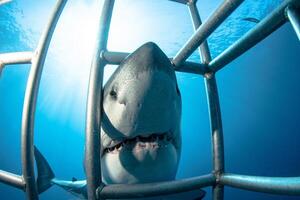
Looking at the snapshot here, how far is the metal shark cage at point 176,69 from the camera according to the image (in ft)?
3.40

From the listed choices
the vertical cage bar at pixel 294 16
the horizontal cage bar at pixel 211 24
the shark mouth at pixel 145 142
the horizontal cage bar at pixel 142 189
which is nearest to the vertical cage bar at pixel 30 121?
the horizontal cage bar at pixel 142 189

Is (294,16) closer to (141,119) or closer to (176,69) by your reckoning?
(176,69)

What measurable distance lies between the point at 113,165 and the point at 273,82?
85.8ft

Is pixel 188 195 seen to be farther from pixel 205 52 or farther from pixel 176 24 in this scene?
pixel 176 24

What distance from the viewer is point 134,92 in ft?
4.89

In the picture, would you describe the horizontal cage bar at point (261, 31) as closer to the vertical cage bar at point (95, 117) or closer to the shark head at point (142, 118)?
the shark head at point (142, 118)

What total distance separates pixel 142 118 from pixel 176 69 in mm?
360

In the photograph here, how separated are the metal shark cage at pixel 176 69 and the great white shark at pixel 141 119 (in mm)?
152

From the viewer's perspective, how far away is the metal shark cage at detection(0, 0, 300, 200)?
1036mm

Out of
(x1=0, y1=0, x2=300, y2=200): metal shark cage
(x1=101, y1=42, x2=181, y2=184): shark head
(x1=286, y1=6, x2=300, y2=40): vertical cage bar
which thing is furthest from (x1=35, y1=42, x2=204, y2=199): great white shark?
(x1=286, y1=6, x2=300, y2=40): vertical cage bar

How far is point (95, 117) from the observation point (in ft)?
3.85

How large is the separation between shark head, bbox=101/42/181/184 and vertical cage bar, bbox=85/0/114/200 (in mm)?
240

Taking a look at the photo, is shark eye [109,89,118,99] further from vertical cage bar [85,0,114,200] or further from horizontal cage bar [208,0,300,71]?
horizontal cage bar [208,0,300,71]

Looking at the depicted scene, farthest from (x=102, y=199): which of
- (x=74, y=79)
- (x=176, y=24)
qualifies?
(x=74, y=79)
